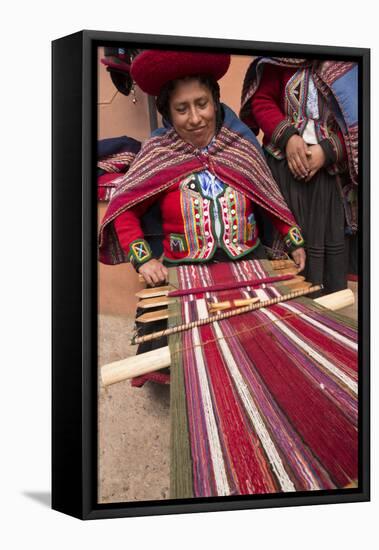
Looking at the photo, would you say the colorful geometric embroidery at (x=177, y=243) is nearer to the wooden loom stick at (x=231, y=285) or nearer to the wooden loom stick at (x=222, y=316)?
the wooden loom stick at (x=231, y=285)

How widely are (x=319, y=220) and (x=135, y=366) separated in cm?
92

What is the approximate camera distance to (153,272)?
4.38 m

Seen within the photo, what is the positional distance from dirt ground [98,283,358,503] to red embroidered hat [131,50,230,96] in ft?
2.53

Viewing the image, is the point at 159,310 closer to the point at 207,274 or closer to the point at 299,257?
the point at 207,274

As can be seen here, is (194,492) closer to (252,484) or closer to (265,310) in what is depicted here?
(252,484)

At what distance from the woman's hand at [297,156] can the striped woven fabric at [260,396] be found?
1.21ft

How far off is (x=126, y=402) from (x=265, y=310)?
0.61 metres

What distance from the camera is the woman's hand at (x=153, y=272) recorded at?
14.3 ft

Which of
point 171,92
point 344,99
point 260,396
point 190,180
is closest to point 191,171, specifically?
point 190,180

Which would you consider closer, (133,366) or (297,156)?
(133,366)

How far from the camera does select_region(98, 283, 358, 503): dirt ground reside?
4234 millimetres

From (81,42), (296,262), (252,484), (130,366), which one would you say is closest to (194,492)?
(252,484)

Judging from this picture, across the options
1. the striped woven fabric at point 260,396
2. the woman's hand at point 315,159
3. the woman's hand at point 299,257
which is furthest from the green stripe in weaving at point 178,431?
the woman's hand at point 315,159

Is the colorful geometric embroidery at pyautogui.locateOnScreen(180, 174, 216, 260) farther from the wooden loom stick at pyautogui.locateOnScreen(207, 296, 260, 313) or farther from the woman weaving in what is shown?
the wooden loom stick at pyautogui.locateOnScreen(207, 296, 260, 313)
